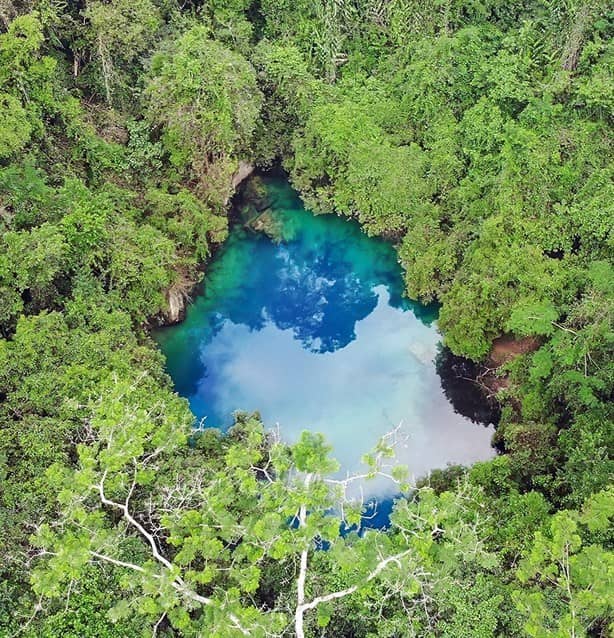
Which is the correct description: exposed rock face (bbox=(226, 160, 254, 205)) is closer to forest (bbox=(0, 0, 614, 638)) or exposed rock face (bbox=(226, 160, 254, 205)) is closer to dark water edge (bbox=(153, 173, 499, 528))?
forest (bbox=(0, 0, 614, 638))

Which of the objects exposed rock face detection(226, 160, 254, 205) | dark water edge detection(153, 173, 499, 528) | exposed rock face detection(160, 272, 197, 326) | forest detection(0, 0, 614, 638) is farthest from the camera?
exposed rock face detection(226, 160, 254, 205)

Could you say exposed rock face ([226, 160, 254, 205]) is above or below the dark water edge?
above

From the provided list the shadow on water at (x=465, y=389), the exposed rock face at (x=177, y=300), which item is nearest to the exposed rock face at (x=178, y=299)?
the exposed rock face at (x=177, y=300)

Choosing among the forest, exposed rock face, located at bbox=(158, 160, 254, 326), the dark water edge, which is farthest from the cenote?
the forest

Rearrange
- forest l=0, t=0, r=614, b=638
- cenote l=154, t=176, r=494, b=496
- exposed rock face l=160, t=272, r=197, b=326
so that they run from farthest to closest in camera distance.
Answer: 1. exposed rock face l=160, t=272, r=197, b=326
2. cenote l=154, t=176, r=494, b=496
3. forest l=0, t=0, r=614, b=638

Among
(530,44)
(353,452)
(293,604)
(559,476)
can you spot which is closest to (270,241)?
(353,452)

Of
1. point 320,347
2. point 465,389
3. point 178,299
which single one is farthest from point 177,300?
point 465,389

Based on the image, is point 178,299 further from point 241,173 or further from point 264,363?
point 241,173

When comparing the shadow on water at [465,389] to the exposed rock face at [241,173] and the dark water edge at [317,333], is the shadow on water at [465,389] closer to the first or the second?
the dark water edge at [317,333]

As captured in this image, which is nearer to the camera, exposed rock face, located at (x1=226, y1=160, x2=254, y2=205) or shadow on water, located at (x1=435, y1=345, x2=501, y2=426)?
shadow on water, located at (x1=435, y1=345, x2=501, y2=426)
